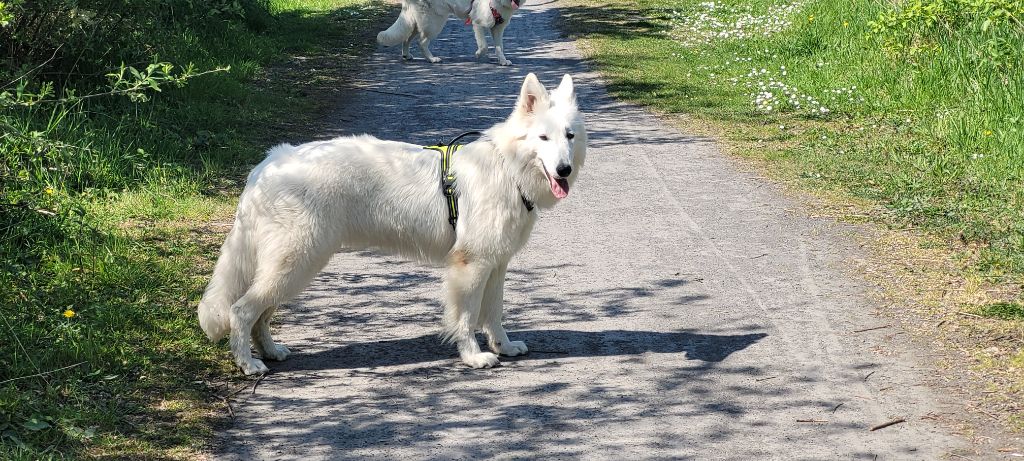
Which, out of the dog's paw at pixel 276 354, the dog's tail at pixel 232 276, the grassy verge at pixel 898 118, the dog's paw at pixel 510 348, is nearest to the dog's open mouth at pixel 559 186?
the dog's paw at pixel 510 348

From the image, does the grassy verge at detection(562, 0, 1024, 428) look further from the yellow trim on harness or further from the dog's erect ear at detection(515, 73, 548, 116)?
the yellow trim on harness

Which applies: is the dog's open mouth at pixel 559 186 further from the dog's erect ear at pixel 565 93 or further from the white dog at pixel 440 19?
the white dog at pixel 440 19

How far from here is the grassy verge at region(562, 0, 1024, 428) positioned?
21.9 ft

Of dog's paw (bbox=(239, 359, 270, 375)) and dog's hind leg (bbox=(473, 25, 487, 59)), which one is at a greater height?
dog's hind leg (bbox=(473, 25, 487, 59))

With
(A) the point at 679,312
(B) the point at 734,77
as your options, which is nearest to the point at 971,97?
(B) the point at 734,77

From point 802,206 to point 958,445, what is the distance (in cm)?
419

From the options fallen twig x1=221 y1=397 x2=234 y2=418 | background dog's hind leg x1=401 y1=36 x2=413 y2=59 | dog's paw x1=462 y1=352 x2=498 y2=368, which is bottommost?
dog's paw x1=462 y1=352 x2=498 y2=368

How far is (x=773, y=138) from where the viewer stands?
1081cm

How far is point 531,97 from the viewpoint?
5.53 metres

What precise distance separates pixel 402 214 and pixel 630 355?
150 cm

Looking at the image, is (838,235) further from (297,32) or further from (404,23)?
(297,32)

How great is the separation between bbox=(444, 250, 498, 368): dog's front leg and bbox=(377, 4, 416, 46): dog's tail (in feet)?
34.0

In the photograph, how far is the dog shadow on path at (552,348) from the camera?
18.9 feet

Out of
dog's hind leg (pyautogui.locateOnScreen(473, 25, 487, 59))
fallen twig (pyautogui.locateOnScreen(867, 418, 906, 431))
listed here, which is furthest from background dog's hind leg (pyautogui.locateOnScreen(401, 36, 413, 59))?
fallen twig (pyautogui.locateOnScreen(867, 418, 906, 431))
